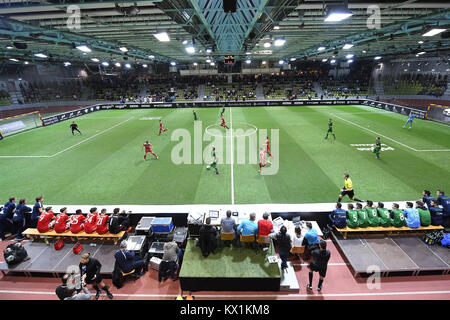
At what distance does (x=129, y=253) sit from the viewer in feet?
23.0

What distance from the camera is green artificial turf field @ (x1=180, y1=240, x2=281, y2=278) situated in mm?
6867

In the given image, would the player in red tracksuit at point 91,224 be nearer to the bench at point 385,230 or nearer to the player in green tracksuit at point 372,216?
the bench at point 385,230

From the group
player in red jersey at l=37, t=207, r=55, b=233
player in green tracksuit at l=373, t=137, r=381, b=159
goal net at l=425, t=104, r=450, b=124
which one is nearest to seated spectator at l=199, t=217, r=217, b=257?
player in red jersey at l=37, t=207, r=55, b=233

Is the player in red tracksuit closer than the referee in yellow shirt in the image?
Yes

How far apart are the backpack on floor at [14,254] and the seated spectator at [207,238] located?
6.55m

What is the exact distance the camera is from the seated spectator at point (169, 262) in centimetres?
709

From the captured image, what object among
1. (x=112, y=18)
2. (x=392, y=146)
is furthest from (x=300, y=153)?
(x=112, y=18)

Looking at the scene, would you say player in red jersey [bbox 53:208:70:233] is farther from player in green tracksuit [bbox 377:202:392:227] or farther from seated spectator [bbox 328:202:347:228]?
player in green tracksuit [bbox 377:202:392:227]

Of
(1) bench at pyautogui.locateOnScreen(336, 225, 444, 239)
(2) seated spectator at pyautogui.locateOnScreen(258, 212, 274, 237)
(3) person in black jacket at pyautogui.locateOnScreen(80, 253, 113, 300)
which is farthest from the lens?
(1) bench at pyautogui.locateOnScreen(336, 225, 444, 239)

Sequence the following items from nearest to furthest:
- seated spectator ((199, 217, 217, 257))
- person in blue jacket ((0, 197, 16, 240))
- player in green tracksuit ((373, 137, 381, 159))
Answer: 1. seated spectator ((199, 217, 217, 257))
2. person in blue jacket ((0, 197, 16, 240))
3. player in green tracksuit ((373, 137, 381, 159))

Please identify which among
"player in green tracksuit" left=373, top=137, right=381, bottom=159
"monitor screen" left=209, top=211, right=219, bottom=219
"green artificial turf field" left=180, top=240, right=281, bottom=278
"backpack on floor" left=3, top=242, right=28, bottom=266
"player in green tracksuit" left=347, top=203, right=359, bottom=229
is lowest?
"green artificial turf field" left=180, top=240, right=281, bottom=278

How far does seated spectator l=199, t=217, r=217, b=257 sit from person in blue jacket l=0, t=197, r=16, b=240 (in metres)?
8.81

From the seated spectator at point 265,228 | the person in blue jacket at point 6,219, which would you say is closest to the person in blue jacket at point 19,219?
the person in blue jacket at point 6,219

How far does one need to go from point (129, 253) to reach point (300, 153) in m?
14.9
